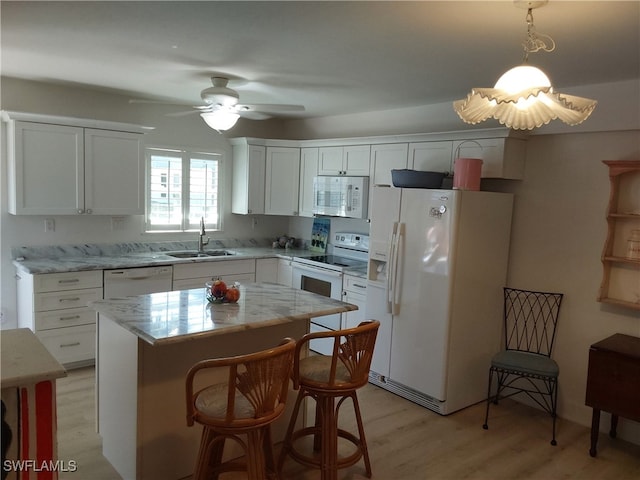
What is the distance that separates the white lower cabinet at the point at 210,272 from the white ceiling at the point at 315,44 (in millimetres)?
1646

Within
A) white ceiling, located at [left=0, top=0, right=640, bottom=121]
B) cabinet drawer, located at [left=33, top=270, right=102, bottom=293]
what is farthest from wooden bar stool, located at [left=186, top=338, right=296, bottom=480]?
cabinet drawer, located at [left=33, top=270, right=102, bottom=293]

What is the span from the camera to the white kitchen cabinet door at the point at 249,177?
5371 mm

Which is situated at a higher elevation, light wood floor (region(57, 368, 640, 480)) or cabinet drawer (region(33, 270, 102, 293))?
cabinet drawer (region(33, 270, 102, 293))

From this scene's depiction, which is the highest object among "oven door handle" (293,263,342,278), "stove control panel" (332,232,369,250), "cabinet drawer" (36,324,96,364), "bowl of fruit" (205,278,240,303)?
"stove control panel" (332,232,369,250)

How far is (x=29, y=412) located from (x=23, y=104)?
333cm

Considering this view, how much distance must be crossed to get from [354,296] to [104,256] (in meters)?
2.38

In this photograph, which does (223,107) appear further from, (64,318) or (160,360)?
(64,318)

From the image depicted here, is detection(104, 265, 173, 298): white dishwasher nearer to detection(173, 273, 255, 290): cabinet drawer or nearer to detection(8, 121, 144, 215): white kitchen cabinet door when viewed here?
detection(173, 273, 255, 290): cabinet drawer

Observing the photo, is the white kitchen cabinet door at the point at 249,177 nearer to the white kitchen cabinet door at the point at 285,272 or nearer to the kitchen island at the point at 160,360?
the white kitchen cabinet door at the point at 285,272

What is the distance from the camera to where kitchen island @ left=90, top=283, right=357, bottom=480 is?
8.02 ft

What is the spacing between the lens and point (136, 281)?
435cm

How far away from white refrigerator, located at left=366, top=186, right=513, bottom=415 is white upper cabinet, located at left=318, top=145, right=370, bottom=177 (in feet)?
2.58

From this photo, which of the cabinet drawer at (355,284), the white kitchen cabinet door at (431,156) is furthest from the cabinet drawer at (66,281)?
the white kitchen cabinet door at (431,156)

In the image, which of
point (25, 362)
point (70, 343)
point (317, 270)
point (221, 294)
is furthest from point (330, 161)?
point (25, 362)
